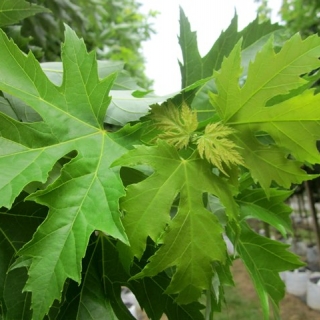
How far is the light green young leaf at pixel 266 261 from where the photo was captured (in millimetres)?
390

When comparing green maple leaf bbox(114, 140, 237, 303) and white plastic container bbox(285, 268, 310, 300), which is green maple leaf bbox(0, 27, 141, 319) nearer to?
green maple leaf bbox(114, 140, 237, 303)

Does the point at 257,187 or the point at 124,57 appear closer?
the point at 257,187

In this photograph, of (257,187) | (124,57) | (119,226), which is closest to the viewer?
(119,226)

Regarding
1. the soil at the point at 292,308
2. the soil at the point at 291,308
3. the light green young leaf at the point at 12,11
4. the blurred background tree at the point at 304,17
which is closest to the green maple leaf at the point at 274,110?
the light green young leaf at the point at 12,11

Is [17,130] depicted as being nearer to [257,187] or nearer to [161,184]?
[161,184]

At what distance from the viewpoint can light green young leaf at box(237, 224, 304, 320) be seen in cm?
39

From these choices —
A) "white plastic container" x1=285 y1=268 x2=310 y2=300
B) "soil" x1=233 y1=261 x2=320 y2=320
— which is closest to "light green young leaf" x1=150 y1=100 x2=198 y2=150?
"soil" x1=233 y1=261 x2=320 y2=320

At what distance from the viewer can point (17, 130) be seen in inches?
12.2

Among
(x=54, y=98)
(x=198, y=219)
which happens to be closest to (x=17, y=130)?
(x=54, y=98)

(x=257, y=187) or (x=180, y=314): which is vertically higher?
(x=257, y=187)

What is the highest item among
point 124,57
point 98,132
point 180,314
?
point 124,57

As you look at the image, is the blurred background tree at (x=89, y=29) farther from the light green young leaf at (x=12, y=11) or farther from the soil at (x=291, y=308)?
the soil at (x=291, y=308)

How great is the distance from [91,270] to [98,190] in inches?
3.5

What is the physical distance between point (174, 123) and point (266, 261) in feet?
0.57
